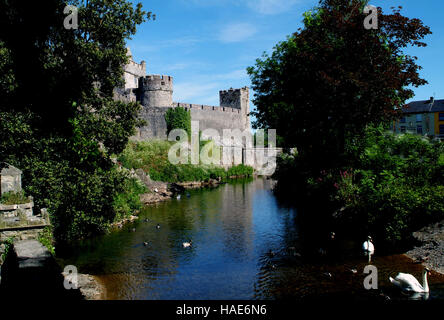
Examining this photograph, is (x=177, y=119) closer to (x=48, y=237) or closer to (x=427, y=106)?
(x=48, y=237)

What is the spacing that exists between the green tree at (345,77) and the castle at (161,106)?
16.8 m

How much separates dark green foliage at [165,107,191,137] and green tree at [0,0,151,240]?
2881 centimetres

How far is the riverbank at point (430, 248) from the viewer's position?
10212mm

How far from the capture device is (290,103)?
24.6 metres

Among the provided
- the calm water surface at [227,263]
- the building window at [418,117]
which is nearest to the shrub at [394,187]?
the calm water surface at [227,263]

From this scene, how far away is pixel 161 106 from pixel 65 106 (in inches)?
1278

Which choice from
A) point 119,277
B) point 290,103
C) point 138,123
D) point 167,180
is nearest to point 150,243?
point 119,277

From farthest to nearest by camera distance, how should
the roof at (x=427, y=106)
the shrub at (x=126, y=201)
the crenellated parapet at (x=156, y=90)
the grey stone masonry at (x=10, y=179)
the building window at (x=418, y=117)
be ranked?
the building window at (x=418, y=117)
the roof at (x=427, y=106)
the crenellated parapet at (x=156, y=90)
the shrub at (x=126, y=201)
the grey stone masonry at (x=10, y=179)

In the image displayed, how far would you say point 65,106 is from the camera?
1248 cm

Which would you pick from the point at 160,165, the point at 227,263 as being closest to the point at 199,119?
the point at 160,165

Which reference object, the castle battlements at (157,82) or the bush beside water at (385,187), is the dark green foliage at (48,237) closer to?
the bush beside water at (385,187)
